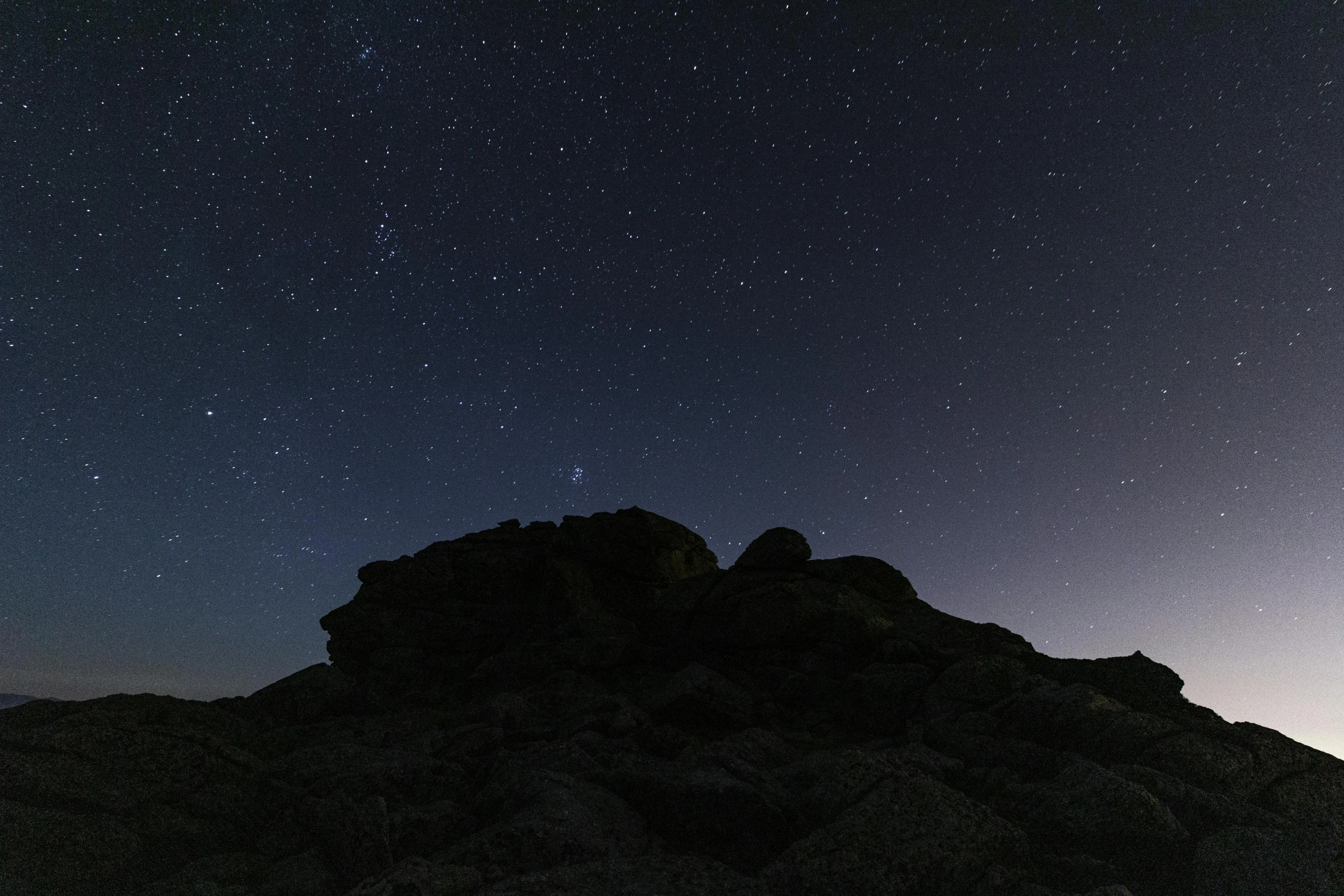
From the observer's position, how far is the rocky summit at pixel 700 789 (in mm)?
11797

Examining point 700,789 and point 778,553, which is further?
point 778,553

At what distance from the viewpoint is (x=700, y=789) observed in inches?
554

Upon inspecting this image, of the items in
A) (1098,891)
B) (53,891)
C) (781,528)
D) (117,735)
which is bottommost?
(1098,891)

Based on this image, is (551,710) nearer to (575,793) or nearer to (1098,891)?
(575,793)

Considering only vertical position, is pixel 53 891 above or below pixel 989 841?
above

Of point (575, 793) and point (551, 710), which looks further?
point (551, 710)

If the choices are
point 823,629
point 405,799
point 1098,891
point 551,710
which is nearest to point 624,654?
point 551,710

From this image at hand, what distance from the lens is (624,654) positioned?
106 feet

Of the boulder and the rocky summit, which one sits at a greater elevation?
the boulder

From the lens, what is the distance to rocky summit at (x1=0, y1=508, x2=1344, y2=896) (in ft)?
38.7

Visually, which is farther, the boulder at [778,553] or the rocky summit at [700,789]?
the boulder at [778,553]

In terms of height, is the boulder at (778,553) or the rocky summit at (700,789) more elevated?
the boulder at (778,553)

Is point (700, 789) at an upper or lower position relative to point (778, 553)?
lower

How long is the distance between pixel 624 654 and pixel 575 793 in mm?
17873
